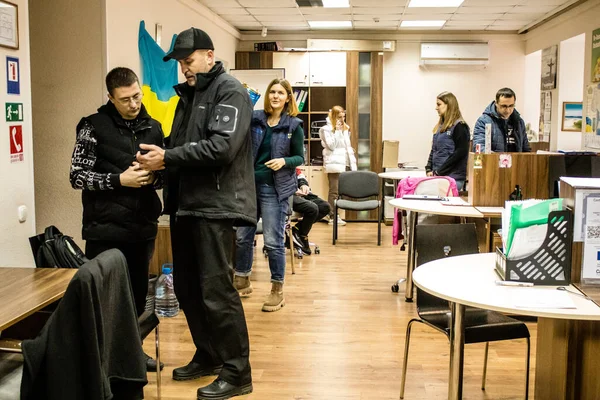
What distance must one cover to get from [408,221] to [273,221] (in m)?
1.11

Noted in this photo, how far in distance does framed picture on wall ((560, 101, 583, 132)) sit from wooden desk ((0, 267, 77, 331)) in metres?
7.27

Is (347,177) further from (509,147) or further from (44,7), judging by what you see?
(44,7)

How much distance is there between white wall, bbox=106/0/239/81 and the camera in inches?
195

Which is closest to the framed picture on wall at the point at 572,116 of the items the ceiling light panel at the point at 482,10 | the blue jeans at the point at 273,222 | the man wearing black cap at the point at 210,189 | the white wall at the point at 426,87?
the ceiling light panel at the point at 482,10

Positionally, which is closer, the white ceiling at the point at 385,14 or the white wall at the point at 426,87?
the white ceiling at the point at 385,14

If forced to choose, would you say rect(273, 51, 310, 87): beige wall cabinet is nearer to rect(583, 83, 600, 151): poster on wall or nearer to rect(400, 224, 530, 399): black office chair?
rect(583, 83, 600, 151): poster on wall

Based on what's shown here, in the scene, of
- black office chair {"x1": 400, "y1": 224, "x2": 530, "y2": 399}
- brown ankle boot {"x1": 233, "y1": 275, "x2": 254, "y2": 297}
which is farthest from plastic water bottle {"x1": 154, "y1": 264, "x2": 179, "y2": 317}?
black office chair {"x1": 400, "y1": 224, "x2": 530, "y2": 399}

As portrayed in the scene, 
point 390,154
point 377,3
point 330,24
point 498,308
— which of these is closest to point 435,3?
point 377,3

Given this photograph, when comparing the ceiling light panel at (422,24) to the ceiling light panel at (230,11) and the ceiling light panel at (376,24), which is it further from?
the ceiling light panel at (230,11)

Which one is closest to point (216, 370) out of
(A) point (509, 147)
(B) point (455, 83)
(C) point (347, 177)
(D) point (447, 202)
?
(D) point (447, 202)

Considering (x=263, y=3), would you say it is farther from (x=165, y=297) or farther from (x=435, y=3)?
(x=165, y=297)

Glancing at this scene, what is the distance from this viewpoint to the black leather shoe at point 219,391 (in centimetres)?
319

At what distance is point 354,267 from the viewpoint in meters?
6.31

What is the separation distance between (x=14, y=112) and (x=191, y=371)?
1.58 metres
